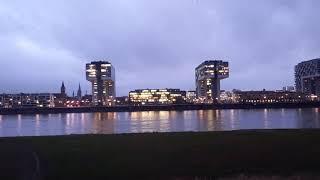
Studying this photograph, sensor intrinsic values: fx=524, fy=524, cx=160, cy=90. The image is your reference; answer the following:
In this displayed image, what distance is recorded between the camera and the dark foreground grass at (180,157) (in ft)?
68.2

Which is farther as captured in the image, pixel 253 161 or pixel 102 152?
pixel 102 152

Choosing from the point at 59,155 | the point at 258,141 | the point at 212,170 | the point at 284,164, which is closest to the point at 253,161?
the point at 284,164

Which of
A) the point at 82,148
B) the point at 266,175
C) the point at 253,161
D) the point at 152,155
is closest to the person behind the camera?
the point at 266,175

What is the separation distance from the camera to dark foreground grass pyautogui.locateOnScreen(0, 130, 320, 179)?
20.8m

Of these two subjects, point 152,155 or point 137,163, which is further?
point 152,155

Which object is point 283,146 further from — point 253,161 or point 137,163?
point 137,163

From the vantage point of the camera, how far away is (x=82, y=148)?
97.8 feet

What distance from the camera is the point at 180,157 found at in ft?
81.5

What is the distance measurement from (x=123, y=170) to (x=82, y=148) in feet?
28.9

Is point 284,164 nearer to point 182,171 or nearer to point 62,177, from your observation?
point 182,171

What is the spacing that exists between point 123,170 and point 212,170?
3632 mm

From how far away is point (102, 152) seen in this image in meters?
27.4

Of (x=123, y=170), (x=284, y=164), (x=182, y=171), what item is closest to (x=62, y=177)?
(x=123, y=170)

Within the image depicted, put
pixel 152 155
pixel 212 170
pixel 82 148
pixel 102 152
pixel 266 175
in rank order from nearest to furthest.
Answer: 1. pixel 266 175
2. pixel 212 170
3. pixel 152 155
4. pixel 102 152
5. pixel 82 148
